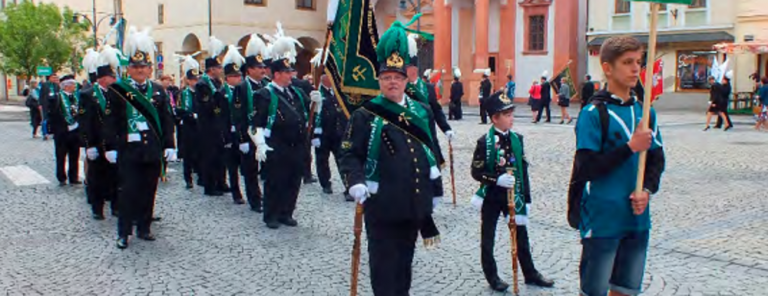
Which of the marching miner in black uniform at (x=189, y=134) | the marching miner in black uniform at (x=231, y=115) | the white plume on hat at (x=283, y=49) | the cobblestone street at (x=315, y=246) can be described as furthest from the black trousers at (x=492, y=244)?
the marching miner in black uniform at (x=189, y=134)

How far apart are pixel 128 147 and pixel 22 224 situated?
8.20ft

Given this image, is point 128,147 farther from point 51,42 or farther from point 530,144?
point 51,42

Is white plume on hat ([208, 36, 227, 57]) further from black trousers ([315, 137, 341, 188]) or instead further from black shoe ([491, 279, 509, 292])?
black shoe ([491, 279, 509, 292])

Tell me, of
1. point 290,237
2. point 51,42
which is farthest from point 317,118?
point 51,42

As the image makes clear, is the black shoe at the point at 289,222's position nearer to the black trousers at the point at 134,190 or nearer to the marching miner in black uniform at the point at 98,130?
the black trousers at the point at 134,190

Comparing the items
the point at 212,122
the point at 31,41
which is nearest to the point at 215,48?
the point at 212,122

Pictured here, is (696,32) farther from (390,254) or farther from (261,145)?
(390,254)

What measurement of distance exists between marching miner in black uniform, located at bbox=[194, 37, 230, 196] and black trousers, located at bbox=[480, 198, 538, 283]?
5.51 m

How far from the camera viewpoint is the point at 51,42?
131ft

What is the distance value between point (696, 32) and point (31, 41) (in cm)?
3437

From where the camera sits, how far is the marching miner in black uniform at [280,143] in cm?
836

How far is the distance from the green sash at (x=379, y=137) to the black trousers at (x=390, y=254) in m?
0.28

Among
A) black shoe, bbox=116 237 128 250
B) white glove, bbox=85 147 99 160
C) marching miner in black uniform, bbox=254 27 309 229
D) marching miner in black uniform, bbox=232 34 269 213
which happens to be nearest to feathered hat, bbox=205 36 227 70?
marching miner in black uniform, bbox=232 34 269 213

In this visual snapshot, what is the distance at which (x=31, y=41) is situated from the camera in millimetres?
39656
